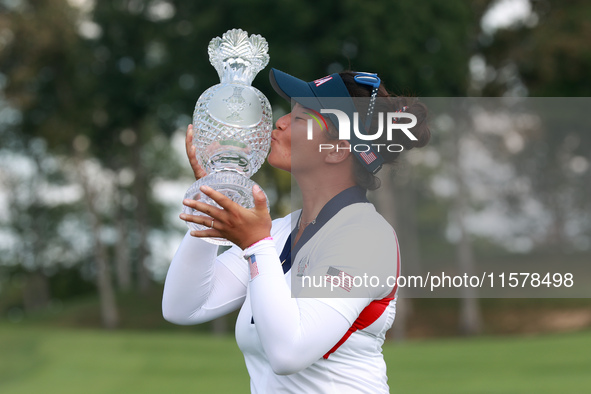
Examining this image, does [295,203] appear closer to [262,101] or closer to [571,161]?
[262,101]

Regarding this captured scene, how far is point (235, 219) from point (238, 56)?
0.92 metres

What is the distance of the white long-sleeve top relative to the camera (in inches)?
97.0

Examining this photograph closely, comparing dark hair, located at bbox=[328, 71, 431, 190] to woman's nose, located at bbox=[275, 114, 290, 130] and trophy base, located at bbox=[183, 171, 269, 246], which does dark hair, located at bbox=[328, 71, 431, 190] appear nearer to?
woman's nose, located at bbox=[275, 114, 290, 130]

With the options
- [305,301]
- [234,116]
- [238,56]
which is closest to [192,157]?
[234,116]

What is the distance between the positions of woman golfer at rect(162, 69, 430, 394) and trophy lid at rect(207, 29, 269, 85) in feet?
0.47

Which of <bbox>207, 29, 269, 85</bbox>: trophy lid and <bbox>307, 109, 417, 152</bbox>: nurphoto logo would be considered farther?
<bbox>207, 29, 269, 85</bbox>: trophy lid

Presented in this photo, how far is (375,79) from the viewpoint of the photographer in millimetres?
2971

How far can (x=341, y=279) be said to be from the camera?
101 inches

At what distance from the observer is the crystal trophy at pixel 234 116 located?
296cm

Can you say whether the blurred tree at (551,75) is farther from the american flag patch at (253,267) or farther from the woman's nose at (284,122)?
the american flag patch at (253,267)

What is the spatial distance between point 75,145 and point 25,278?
20.6 m

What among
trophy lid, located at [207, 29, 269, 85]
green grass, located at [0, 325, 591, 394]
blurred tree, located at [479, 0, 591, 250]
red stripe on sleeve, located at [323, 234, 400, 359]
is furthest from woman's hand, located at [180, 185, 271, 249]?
blurred tree, located at [479, 0, 591, 250]

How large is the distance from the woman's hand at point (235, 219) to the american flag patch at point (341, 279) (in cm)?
26

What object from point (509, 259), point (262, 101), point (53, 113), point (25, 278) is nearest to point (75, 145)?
point (53, 113)
